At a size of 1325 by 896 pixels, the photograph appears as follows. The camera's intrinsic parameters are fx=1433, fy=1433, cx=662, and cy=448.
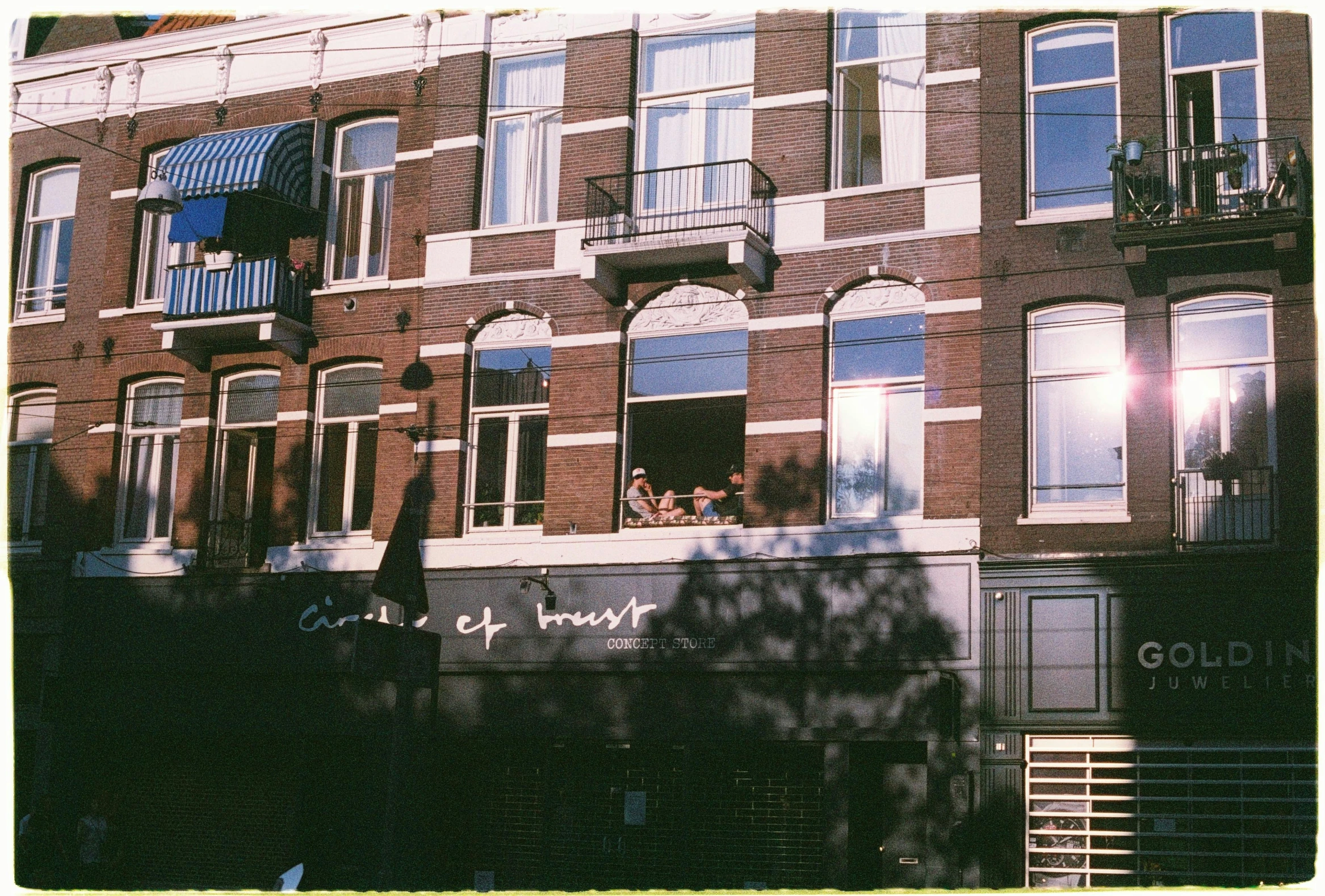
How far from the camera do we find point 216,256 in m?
21.5

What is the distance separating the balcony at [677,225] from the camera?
60.4 feet

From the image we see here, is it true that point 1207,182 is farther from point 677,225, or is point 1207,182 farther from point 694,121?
point 694,121

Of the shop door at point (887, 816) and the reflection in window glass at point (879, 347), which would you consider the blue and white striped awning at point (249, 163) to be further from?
the shop door at point (887, 816)

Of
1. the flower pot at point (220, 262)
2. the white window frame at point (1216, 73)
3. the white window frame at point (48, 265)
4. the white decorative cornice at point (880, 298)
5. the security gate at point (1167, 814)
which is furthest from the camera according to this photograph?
the white window frame at point (48, 265)

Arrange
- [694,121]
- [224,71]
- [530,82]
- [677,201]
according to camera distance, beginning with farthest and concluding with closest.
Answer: [224,71], [530,82], [694,121], [677,201]

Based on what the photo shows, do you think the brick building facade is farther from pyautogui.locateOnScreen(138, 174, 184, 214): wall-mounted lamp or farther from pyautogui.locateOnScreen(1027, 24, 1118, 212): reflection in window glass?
pyautogui.locateOnScreen(138, 174, 184, 214): wall-mounted lamp

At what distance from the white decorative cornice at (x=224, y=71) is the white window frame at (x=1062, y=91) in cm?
1235

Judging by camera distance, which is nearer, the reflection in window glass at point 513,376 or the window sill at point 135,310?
the reflection in window glass at point 513,376

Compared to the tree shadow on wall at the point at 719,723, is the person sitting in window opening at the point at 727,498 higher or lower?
higher

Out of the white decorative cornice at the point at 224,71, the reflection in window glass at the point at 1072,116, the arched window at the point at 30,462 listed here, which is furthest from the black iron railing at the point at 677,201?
the arched window at the point at 30,462

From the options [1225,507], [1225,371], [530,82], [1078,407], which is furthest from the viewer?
[530,82]

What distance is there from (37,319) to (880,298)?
551 inches

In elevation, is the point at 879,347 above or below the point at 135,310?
below

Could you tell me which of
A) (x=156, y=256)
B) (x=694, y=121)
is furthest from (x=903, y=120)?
(x=156, y=256)
